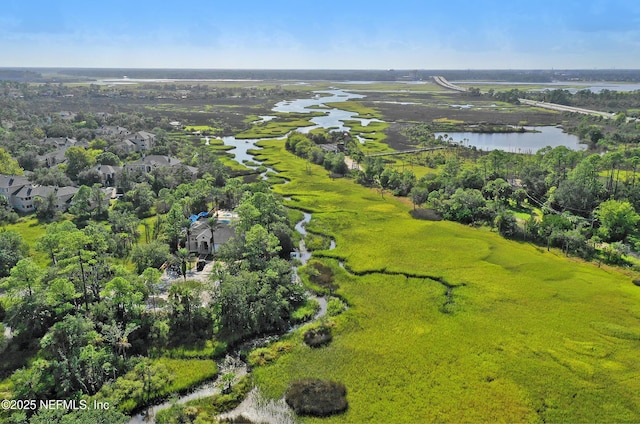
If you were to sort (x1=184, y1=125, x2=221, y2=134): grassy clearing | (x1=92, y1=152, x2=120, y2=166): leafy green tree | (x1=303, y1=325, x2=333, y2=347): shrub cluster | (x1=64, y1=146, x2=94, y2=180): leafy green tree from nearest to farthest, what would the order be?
(x1=303, y1=325, x2=333, y2=347): shrub cluster → (x1=64, y1=146, x2=94, y2=180): leafy green tree → (x1=92, y1=152, x2=120, y2=166): leafy green tree → (x1=184, y1=125, x2=221, y2=134): grassy clearing

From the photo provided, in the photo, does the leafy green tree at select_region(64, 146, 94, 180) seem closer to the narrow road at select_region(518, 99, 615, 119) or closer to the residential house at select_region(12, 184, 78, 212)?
the residential house at select_region(12, 184, 78, 212)

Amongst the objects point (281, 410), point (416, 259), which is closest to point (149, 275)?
point (281, 410)

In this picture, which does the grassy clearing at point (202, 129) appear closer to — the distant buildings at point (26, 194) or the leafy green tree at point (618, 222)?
the distant buildings at point (26, 194)

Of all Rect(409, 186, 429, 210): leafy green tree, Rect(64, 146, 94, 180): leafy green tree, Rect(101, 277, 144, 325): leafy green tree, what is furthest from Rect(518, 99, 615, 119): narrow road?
Rect(101, 277, 144, 325): leafy green tree

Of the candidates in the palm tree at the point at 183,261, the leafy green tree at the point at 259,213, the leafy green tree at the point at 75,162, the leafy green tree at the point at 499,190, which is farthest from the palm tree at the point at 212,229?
the leafy green tree at the point at 499,190

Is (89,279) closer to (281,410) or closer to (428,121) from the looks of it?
(281,410)

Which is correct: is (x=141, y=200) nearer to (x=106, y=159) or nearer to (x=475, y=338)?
(x=106, y=159)
